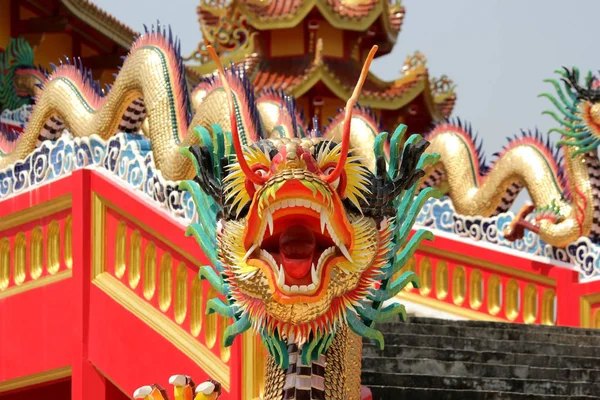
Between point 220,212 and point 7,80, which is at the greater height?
point 7,80

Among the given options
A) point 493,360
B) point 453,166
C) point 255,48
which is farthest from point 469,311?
point 255,48

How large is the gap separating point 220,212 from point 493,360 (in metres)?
3.20

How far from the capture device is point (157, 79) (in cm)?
838

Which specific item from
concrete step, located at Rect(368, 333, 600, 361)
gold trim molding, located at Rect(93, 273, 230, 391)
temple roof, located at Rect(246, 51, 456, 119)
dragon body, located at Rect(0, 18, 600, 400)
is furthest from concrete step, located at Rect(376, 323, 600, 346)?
temple roof, located at Rect(246, 51, 456, 119)

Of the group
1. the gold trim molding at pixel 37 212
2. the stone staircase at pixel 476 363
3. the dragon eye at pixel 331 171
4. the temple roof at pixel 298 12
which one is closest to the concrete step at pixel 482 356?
the stone staircase at pixel 476 363

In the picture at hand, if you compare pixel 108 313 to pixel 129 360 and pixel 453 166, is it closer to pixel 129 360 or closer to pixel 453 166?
pixel 129 360

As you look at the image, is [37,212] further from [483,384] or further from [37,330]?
[483,384]

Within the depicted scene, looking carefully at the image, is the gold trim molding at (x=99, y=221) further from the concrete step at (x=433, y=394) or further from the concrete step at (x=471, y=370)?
the concrete step at (x=433, y=394)

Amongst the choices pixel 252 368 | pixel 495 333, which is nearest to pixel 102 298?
pixel 252 368

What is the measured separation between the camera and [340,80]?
19.5 m

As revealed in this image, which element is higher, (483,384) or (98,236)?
(98,236)

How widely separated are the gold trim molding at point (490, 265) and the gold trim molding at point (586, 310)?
30 cm

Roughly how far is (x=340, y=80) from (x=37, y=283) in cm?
1152

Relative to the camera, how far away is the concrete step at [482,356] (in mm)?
7453
